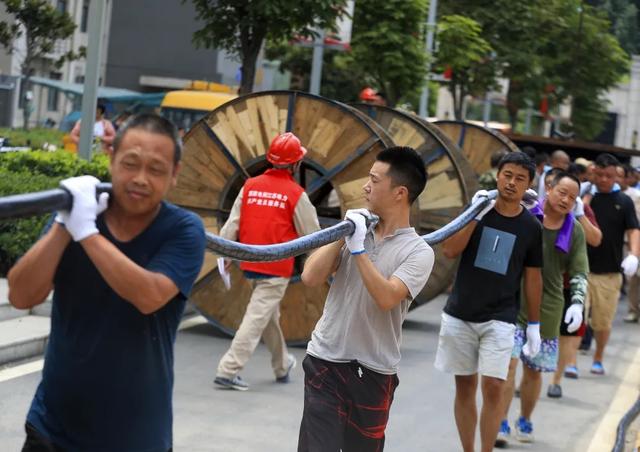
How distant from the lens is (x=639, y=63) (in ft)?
246

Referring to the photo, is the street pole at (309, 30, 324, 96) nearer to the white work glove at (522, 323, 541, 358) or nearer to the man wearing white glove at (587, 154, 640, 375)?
the man wearing white glove at (587, 154, 640, 375)

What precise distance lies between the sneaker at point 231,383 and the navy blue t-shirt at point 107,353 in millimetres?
6063

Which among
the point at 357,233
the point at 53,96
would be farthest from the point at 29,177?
the point at 53,96

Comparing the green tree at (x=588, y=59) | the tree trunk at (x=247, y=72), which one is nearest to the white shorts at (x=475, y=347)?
the tree trunk at (x=247, y=72)

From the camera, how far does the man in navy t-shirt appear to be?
11.6 feet

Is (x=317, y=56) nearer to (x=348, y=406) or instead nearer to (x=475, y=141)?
(x=475, y=141)

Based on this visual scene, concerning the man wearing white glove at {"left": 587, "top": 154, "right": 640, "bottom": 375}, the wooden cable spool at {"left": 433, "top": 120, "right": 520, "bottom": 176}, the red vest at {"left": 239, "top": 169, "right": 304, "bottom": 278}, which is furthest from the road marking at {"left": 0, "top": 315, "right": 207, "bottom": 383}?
the wooden cable spool at {"left": 433, "top": 120, "right": 520, "bottom": 176}

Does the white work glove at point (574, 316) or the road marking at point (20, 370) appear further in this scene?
the road marking at point (20, 370)

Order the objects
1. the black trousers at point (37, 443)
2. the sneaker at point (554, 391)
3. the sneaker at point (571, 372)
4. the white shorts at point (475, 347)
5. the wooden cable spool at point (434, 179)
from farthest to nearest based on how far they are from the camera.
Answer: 1. the wooden cable spool at point (434, 179)
2. the sneaker at point (571, 372)
3. the sneaker at point (554, 391)
4. the white shorts at point (475, 347)
5. the black trousers at point (37, 443)

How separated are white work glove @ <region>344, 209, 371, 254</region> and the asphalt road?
2.85 m

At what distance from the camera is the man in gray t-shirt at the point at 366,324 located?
5.59 metres

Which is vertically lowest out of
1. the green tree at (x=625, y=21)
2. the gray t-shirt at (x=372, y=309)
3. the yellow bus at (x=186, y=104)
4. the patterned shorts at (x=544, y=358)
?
the patterned shorts at (x=544, y=358)

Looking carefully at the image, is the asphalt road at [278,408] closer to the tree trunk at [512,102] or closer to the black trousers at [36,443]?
the black trousers at [36,443]

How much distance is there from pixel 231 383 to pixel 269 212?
1285 millimetres
